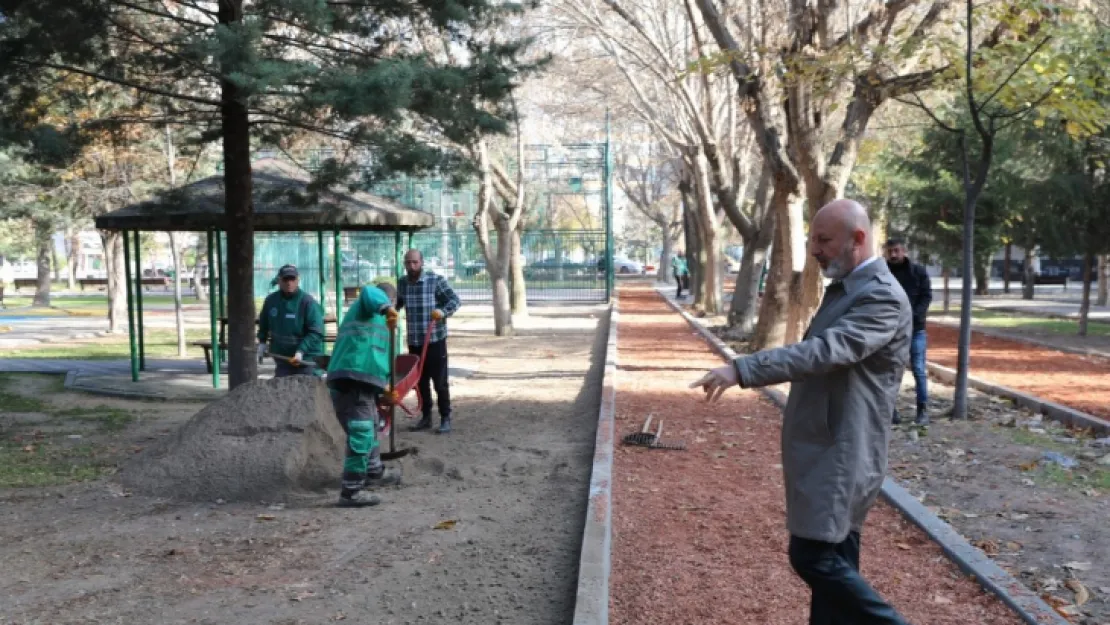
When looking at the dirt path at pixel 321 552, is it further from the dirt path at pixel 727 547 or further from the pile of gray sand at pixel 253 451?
the dirt path at pixel 727 547

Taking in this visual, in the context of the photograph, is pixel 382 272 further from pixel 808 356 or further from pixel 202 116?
pixel 808 356

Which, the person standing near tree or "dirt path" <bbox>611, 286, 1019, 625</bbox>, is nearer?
"dirt path" <bbox>611, 286, 1019, 625</bbox>

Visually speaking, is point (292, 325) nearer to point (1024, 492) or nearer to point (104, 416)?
point (104, 416)

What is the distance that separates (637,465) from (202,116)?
19.8 ft

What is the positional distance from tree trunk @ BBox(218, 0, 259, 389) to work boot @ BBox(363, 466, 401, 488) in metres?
2.77

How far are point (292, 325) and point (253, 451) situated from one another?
5.35ft

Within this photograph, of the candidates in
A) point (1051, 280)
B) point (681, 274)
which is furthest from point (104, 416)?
point (1051, 280)

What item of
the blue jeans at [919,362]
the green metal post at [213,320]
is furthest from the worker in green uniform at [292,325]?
the blue jeans at [919,362]

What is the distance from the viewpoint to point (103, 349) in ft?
64.1

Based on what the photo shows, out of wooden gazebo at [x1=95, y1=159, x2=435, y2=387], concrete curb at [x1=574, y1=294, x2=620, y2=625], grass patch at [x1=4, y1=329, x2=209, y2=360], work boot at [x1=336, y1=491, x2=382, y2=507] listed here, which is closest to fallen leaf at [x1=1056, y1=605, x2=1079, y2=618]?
concrete curb at [x1=574, y1=294, x2=620, y2=625]

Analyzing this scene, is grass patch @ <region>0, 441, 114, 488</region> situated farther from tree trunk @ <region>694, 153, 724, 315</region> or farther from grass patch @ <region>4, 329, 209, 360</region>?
tree trunk @ <region>694, 153, 724, 315</region>

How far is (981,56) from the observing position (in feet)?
Answer: 34.5

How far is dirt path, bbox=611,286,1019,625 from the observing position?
4.98m

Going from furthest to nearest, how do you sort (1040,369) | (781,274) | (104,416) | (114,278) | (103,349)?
(114,278) → (103,349) → (781,274) → (1040,369) → (104,416)
